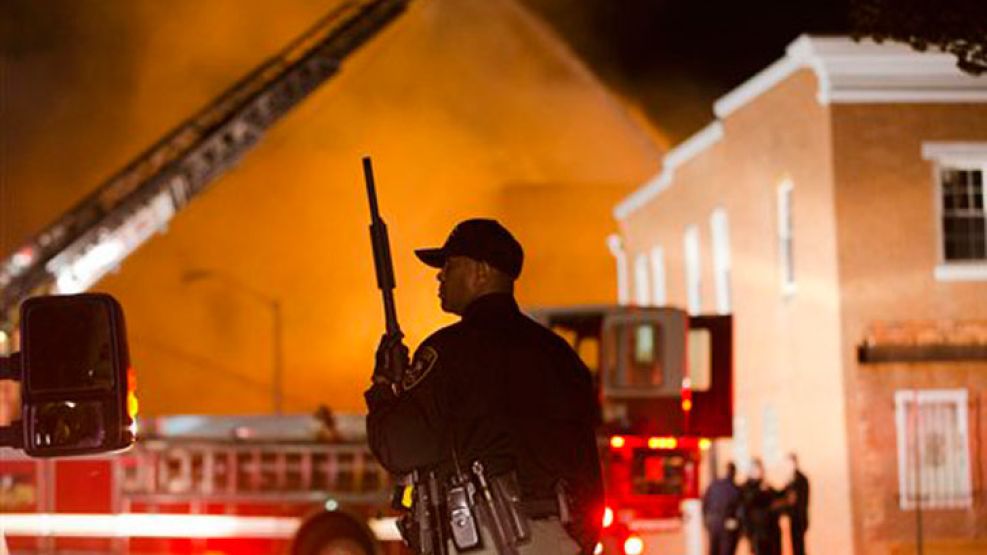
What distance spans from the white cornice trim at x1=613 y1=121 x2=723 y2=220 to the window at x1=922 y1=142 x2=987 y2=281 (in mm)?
4997

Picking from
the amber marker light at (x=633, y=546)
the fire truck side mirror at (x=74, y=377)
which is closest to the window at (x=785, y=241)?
the amber marker light at (x=633, y=546)

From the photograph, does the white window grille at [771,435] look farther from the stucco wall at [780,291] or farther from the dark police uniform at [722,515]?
the dark police uniform at [722,515]

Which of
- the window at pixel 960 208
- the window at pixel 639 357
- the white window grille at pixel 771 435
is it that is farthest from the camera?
the white window grille at pixel 771 435

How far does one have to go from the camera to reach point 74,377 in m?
5.04

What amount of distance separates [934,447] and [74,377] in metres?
20.8

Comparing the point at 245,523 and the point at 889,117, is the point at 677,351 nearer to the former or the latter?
the point at 245,523

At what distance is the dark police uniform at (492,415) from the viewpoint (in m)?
5.39

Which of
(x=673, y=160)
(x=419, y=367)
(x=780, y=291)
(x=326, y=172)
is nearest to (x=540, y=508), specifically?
(x=419, y=367)

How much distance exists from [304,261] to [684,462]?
32200 millimetres

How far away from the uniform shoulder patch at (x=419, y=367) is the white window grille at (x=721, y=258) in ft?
81.9

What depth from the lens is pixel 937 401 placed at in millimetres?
25047

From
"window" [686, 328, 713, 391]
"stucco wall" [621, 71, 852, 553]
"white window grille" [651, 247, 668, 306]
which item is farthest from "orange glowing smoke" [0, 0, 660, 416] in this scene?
"window" [686, 328, 713, 391]

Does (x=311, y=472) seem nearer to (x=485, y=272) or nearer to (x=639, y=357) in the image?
(x=639, y=357)

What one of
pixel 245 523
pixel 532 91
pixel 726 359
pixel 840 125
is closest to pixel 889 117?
pixel 840 125
